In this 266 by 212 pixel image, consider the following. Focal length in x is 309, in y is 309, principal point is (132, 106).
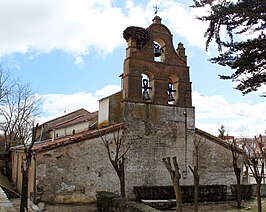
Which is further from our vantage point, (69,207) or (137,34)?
(137,34)

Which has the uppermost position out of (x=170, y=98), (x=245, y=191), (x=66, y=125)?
(x=170, y=98)

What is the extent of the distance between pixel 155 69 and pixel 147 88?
1.22 m

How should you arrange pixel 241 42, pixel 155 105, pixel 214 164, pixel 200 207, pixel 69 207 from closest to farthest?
pixel 241 42
pixel 69 207
pixel 200 207
pixel 155 105
pixel 214 164

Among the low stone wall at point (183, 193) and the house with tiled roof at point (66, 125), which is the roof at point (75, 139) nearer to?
the low stone wall at point (183, 193)

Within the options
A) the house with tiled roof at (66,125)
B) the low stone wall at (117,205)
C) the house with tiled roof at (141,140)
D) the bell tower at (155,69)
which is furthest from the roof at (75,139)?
the house with tiled roof at (66,125)

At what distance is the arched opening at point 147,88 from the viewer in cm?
1827

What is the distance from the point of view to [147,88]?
18500 millimetres

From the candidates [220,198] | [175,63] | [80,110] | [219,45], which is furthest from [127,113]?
[80,110]

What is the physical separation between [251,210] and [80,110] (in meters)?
25.9

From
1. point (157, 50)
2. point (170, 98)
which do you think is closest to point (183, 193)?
point (170, 98)

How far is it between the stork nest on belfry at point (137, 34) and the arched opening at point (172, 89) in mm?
2756

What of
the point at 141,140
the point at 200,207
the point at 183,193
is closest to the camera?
the point at 200,207

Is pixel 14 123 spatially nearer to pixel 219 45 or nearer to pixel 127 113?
pixel 127 113

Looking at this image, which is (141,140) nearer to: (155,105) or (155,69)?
(155,105)
